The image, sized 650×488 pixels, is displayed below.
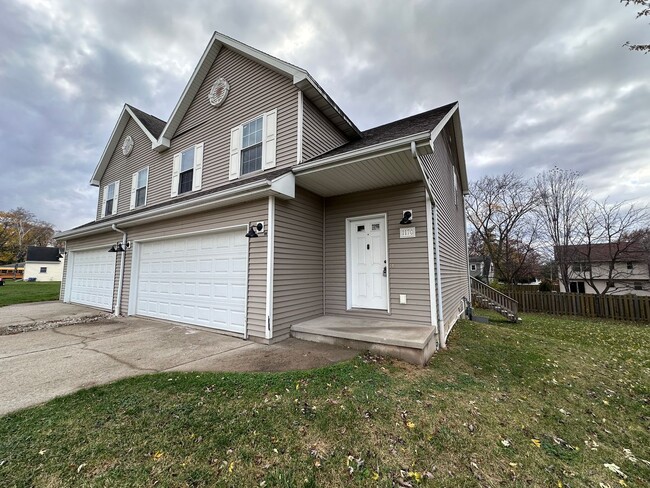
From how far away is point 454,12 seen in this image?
767 cm

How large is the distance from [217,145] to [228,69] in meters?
2.29

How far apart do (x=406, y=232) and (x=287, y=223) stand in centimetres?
253

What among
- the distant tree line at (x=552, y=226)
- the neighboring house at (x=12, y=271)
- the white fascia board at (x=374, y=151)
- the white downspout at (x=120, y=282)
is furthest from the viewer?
the neighboring house at (x=12, y=271)

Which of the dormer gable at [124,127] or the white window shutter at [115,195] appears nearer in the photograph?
the dormer gable at [124,127]

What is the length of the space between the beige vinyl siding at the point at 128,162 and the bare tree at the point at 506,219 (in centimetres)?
2277

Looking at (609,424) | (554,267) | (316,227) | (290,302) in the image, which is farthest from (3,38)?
(554,267)

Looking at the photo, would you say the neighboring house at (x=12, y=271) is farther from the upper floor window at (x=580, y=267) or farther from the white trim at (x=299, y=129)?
the upper floor window at (x=580, y=267)

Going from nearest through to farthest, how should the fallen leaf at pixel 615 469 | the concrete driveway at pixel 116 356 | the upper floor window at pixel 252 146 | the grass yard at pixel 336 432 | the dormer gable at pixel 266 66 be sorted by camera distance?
the grass yard at pixel 336 432 → the fallen leaf at pixel 615 469 → the concrete driveway at pixel 116 356 → the dormer gable at pixel 266 66 → the upper floor window at pixel 252 146

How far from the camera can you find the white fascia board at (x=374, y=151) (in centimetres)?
400

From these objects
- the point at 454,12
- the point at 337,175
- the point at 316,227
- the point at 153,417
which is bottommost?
the point at 153,417

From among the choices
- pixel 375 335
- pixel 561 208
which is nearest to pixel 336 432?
pixel 375 335

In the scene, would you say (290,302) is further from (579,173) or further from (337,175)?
(579,173)

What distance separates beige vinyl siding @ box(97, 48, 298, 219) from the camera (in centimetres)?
635

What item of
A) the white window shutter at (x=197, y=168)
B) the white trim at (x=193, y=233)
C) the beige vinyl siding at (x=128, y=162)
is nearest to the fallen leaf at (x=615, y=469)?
the white trim at (x=193, y=233)
